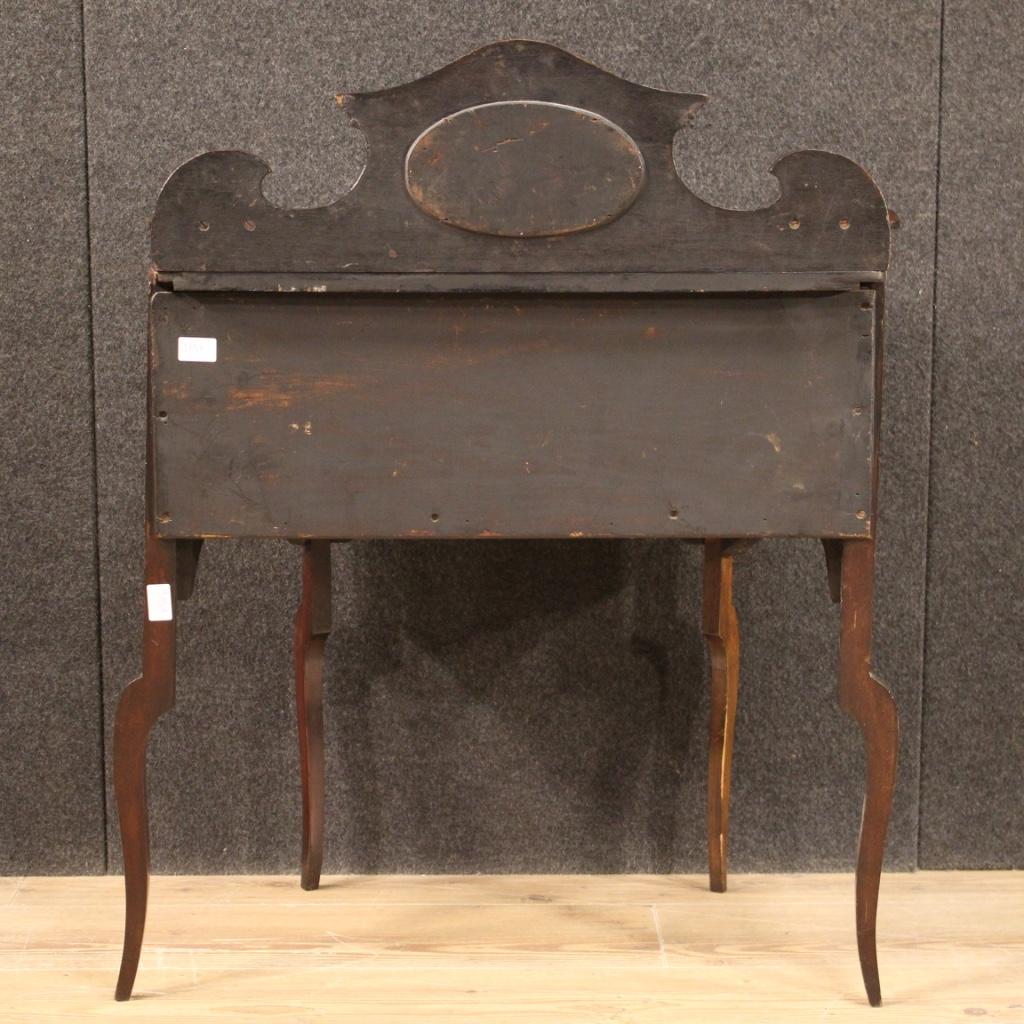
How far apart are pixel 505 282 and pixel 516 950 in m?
0.73

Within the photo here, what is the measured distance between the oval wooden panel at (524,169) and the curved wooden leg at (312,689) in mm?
528

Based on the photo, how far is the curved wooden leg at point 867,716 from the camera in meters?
1.24

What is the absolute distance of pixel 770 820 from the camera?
1705 millimetres

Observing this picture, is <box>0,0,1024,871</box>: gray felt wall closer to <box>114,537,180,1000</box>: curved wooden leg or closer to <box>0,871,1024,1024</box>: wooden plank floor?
<box>0,871,1024,1024</box>: wooden plank floor

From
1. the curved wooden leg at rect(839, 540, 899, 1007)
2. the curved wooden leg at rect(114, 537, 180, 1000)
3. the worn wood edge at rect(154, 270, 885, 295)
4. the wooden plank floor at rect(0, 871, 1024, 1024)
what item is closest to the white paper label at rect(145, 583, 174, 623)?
the curved wooden leg at rect(114, 537, 180, 1000)

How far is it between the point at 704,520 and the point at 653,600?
52 centimetres

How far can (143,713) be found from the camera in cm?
125

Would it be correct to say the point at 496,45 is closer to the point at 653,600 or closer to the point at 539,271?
the point at 539,271

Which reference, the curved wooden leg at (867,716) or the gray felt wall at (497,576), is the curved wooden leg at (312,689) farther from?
the curved wooden leg at (867,716)

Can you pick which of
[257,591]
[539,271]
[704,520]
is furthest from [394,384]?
[257,591]

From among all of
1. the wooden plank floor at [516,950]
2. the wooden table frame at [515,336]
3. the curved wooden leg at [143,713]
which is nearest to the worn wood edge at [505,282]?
the wooden table frame at [515,336]

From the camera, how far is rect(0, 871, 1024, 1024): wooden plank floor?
1.28m

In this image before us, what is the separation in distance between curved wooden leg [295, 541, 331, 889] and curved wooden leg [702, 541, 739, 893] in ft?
1.52

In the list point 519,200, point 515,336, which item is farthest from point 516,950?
point 519,200
